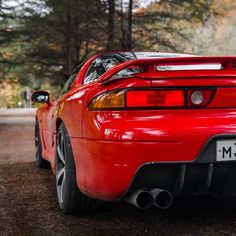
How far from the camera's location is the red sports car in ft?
9.89

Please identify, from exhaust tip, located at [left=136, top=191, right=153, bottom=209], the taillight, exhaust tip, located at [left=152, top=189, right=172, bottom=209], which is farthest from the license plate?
exhaust tip, located at [left=136, top=191, right=153, bottom=209]

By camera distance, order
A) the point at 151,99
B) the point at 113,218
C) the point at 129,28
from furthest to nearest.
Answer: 1. the point at 129,28
2. the point at 113,218
3. the point at 151,99

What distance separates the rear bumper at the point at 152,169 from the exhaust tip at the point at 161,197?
0.15 feet

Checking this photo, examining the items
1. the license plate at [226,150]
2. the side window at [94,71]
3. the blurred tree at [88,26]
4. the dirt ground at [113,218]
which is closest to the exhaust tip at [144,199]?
the dirt ground at [113,218]

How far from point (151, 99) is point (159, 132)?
237mm

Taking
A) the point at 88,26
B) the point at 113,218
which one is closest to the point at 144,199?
the point at 113,218

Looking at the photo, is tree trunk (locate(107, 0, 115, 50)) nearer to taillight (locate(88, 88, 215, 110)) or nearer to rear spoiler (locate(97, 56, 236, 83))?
rear spoiler (locate(97, 56, 236, 83))

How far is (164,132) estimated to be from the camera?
2998 millimetres

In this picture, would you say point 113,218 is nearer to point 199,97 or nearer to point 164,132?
point 164,132

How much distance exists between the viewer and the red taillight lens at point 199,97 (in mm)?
3141

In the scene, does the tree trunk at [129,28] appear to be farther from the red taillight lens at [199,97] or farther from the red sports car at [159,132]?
the red taillight lens at [199,97]

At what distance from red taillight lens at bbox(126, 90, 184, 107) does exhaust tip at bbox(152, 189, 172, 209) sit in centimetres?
55

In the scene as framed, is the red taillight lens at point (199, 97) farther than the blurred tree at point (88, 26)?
No

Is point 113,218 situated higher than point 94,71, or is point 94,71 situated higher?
point 94,71
